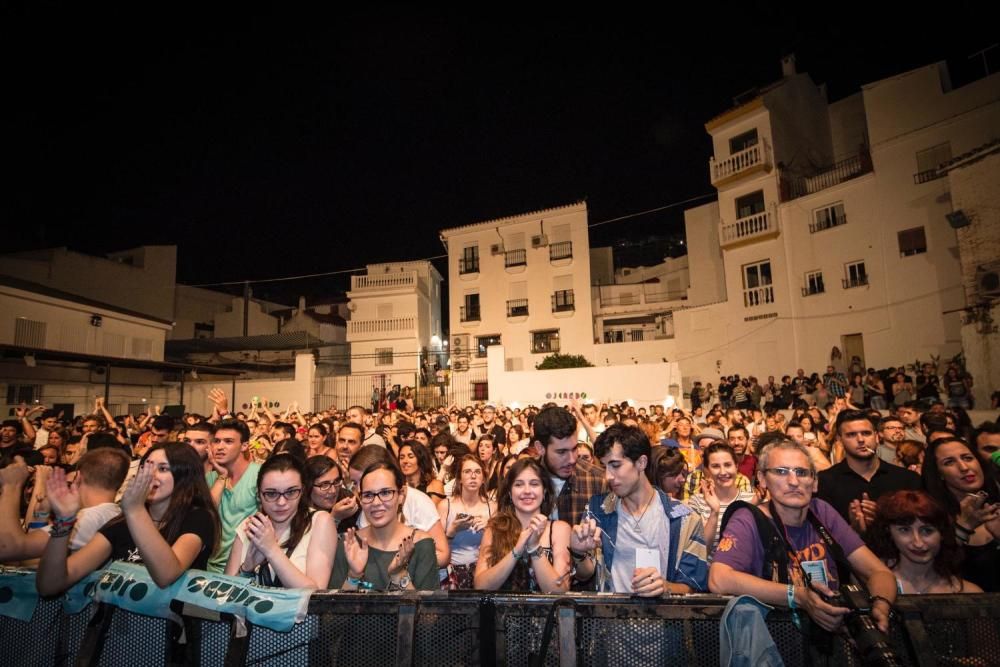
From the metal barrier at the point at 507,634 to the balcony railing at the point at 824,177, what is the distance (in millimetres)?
22959

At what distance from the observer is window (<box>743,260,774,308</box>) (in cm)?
2255

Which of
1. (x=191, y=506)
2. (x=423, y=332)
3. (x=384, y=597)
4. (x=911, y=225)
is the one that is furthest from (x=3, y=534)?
(x=423, y=332)

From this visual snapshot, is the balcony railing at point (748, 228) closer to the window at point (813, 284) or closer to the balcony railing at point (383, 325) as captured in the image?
the window at point (813, 284)

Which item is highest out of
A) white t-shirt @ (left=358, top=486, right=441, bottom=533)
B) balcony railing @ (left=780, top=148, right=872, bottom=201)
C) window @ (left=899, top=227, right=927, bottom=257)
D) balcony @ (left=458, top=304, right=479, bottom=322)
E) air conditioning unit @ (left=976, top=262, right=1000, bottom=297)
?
balcony railing @ (left=780, top=148, right=872, bottom=201)

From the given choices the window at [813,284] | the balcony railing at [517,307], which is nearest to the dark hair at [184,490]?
the window at [813,284]

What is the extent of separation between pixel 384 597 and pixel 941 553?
2.91 m

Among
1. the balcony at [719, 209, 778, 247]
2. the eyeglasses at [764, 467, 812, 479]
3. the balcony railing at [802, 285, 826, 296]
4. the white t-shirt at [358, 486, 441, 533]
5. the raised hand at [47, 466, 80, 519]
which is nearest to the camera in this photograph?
Answer: the raised hand at [47, 466, 80, 519]

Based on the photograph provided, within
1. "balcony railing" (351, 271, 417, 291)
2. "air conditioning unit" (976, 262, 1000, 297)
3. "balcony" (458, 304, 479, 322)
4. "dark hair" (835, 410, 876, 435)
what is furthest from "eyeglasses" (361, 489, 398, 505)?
"balcony railing" (351, 271, 417, 291)

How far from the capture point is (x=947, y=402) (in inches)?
504

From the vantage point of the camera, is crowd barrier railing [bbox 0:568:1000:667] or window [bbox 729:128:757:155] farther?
window [bbox 729:128:757:155]

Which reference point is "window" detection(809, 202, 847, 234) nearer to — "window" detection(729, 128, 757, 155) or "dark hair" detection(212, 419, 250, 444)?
"window" detection(729, 128, 757, 155)

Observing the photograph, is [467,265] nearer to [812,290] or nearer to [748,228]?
[748,228]

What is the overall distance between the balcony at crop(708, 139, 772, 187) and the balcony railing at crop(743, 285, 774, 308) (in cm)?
536

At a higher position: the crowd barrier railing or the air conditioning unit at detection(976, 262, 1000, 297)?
the air conditioning unit at detection(976, 262, 1000, 297)
